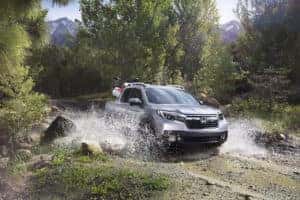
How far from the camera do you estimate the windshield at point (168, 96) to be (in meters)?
10.7

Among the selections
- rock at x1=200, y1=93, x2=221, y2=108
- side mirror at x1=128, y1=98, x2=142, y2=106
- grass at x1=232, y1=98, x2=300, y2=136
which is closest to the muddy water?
side mirror at x1=128, y1=98, x2=142, y2=106

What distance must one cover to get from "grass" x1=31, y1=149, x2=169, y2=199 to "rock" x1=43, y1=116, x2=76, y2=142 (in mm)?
4090

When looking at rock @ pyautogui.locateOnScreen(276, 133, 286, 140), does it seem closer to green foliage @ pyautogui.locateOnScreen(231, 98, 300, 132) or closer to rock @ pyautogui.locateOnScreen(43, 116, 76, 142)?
green foliage @ pyautogui.locateOnScreen(231, 98, 300, 132)

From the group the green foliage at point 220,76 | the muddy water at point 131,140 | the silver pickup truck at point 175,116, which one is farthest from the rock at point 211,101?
the silver pickup truck at point 175,116

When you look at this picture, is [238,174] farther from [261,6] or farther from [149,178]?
[261,6]

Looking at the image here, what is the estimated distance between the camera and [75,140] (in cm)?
1123

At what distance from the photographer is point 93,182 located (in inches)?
282

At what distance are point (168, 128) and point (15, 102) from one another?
464 centimetres

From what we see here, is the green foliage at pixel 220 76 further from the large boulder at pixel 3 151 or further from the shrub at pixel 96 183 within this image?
the shrub at pixel 96 183

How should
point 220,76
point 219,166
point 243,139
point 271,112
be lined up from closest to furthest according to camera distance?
point 219,166, point 243,139, point 271,112, point 220,76

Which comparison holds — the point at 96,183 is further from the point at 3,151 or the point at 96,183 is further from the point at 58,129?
the point at 58,129

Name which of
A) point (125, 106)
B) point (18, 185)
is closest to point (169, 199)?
point (18, 185)

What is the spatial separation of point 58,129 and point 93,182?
575 centimetres

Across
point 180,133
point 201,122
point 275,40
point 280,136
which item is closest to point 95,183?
point 180,133
